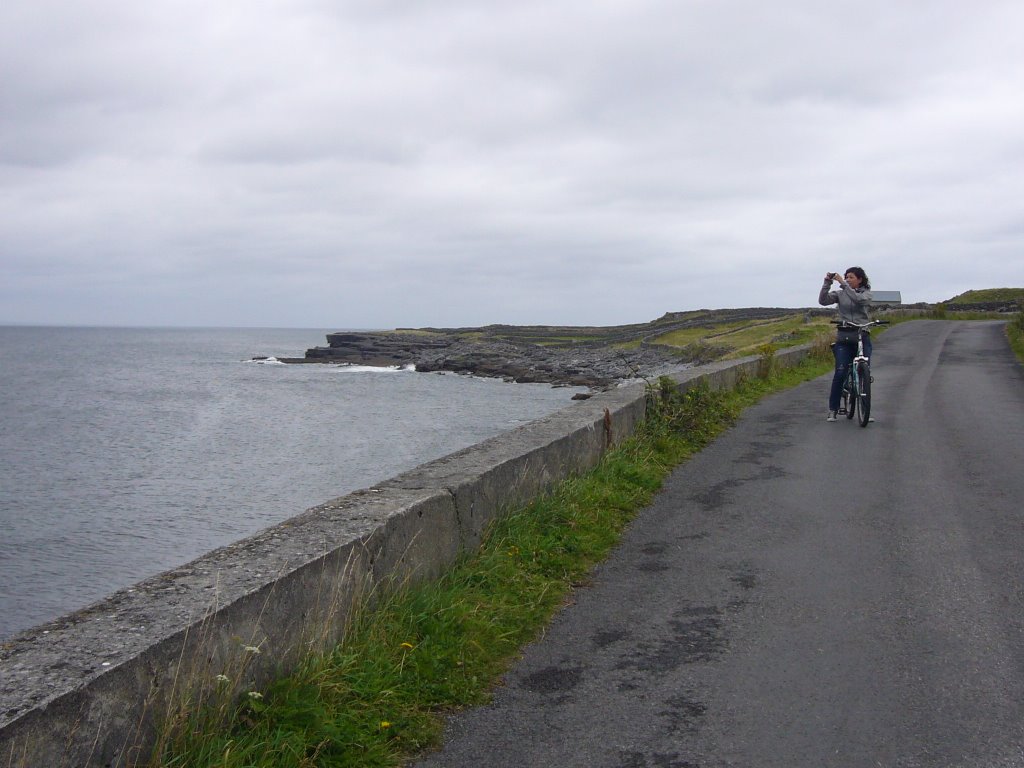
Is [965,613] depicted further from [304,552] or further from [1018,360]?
[1018,360]

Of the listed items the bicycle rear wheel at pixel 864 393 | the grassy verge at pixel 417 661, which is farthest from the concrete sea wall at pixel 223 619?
the bicycle rear wheel at pixel 864 393

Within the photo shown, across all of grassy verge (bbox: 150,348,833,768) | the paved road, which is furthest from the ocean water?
the paved road

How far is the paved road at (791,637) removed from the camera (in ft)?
11.5

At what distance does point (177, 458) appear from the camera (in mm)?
30984

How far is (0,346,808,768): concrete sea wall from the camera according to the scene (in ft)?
8.88

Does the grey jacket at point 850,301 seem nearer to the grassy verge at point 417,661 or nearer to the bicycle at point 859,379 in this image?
the bicycle at point 859,379

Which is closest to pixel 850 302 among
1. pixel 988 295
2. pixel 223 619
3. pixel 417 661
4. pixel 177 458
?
pixel 417 661

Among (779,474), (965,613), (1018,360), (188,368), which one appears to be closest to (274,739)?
(965,613)

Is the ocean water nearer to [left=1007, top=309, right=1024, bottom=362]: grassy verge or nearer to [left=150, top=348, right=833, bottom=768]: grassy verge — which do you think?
[left=150, top=348, right=833, bottom=768]: grassy verge

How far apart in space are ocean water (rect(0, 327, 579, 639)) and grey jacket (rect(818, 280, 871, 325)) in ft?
36.5

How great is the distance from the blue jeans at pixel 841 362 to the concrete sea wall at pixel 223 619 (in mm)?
7172

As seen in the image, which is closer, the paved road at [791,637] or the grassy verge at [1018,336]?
the paved road at [791,637]

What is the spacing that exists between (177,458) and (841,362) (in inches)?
974

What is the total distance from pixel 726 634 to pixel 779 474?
14.4 ft
